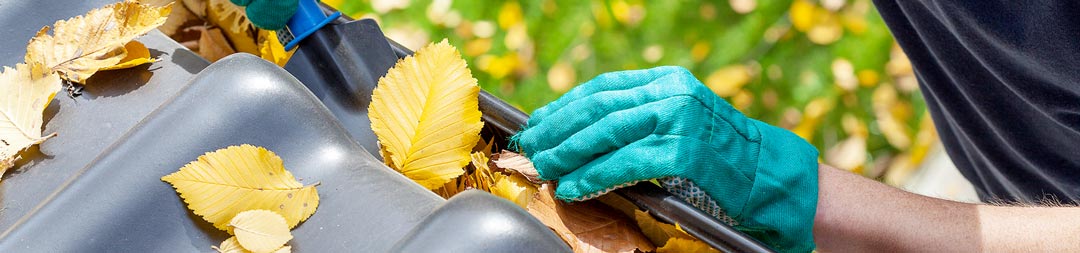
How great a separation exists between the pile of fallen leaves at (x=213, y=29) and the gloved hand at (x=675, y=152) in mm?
535

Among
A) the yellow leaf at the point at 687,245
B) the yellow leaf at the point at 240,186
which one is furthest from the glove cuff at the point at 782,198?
the yellow leaf at the point at 240,186

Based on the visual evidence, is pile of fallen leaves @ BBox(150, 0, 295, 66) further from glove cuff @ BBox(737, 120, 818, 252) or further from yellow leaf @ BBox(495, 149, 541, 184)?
Answer: glove cuff @ BBox(737, 120, 818, 252)

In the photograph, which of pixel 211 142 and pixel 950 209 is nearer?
pixel 211 142

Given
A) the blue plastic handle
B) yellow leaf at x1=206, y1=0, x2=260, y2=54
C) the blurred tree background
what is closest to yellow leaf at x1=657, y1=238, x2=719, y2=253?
the blue plastic handle

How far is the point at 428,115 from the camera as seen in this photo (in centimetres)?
107

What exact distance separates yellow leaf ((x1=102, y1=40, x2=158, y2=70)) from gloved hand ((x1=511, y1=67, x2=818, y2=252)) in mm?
469

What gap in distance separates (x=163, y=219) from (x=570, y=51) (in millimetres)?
1820

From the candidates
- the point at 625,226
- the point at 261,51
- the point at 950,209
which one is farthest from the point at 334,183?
the point at 950,209

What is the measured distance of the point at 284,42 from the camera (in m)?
1.21

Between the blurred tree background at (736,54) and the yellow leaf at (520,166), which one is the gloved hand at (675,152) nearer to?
the yellow leaf at (520,166)

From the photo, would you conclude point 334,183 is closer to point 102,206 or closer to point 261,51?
point 102,206

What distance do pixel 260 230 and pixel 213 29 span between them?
0.62 m

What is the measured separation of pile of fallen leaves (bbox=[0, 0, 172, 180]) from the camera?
97cm

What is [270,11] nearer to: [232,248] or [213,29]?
[213,29]
